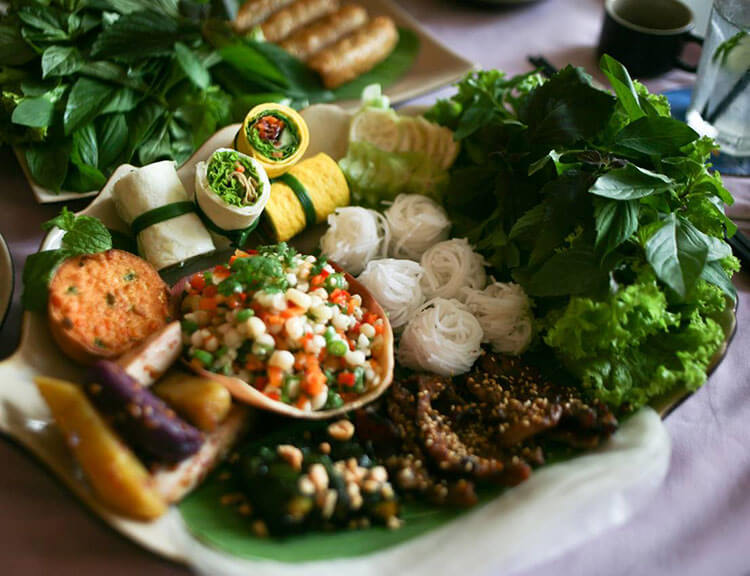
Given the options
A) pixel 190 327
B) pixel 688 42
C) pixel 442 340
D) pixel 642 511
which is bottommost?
pixel 642 511

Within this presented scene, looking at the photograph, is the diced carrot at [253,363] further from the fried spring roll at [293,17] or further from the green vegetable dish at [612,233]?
the fried spring roll at [293,17]

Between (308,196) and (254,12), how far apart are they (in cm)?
137

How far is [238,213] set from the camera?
7.02ft

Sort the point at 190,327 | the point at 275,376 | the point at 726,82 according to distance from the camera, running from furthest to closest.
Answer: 1. the point at 726,82
2. the point at 190,327
3. the point at 275,376

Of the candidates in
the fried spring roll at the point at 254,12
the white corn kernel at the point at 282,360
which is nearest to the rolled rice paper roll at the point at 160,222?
the white corn kernel at the point at 282,360

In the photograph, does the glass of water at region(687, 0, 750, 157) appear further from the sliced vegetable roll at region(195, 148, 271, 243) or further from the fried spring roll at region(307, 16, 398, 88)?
the sliced vegetable roll at region(195, 148, 271, 243)

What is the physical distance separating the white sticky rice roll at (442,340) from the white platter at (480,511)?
1.45 ft

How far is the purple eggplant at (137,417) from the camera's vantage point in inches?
60.4

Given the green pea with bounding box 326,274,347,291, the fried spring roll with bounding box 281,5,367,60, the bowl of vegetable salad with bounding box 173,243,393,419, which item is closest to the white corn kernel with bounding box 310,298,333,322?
the bowl of vegetable salad with bounding box 173,243,393,419

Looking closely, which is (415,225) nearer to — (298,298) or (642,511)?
(298,298)

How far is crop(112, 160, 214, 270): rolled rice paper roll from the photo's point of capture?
2.14m

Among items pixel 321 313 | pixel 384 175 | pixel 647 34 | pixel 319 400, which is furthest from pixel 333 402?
pixel 647 34

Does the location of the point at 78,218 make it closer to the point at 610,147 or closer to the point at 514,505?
the point at 514,505

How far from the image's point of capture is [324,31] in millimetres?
3260
